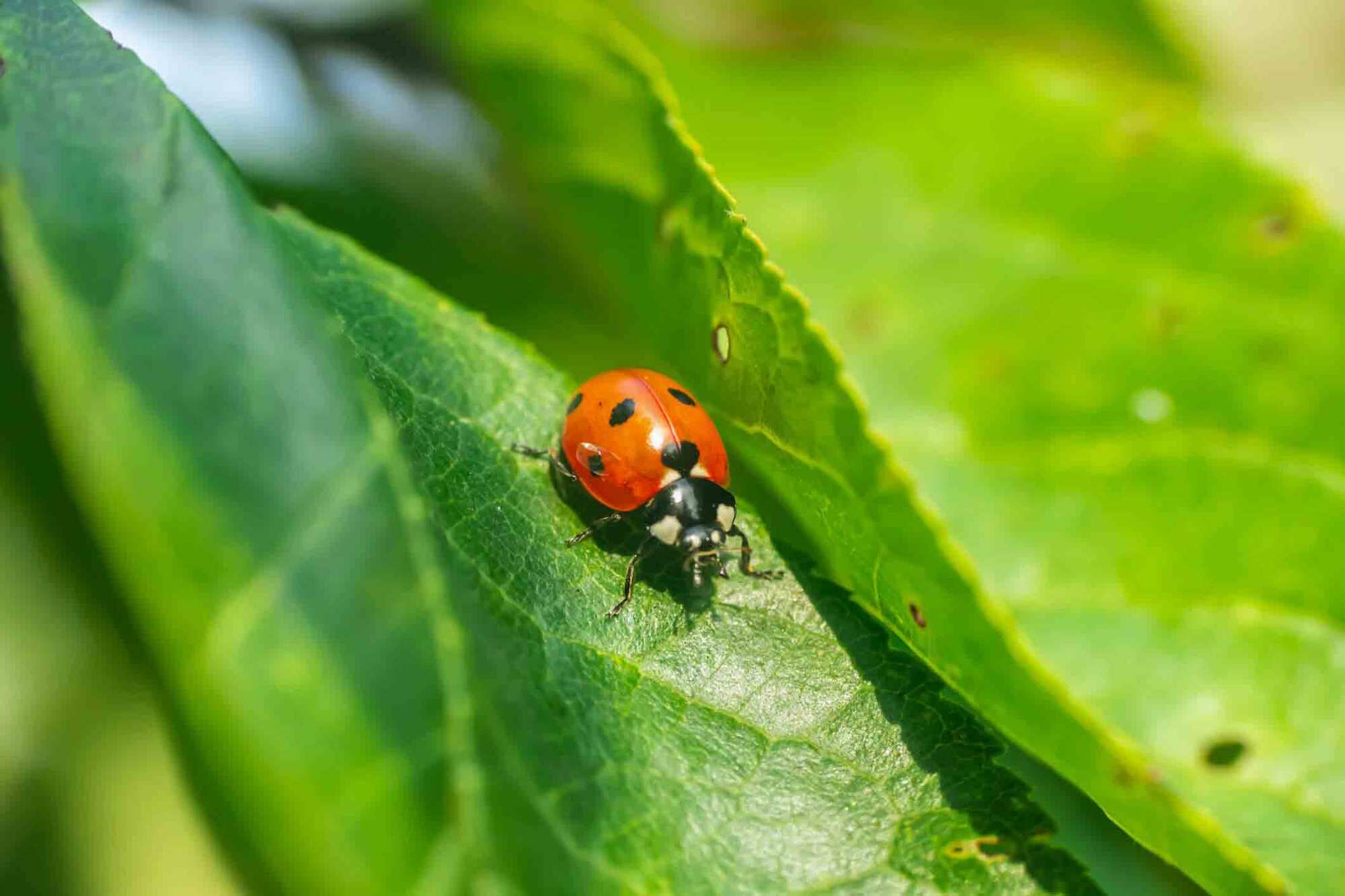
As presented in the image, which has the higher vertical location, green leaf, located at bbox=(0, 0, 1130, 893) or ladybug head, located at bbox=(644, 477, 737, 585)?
ladybug head, located at bbox=(644, 477, 737, 585)

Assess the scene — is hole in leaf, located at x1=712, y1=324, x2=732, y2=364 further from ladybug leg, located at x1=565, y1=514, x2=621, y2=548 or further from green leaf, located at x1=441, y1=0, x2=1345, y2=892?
ladybug leg, located at x1=565, y1=514, x2=621, y2=548

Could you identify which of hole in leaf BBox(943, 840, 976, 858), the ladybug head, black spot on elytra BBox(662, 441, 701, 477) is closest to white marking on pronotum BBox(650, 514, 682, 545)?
the ladybug head

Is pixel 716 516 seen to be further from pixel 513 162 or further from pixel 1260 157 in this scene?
pixel 1260 157

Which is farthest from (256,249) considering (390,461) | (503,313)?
(503,313)

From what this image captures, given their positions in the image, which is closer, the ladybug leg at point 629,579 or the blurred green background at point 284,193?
the ladybug leg at point 629,579

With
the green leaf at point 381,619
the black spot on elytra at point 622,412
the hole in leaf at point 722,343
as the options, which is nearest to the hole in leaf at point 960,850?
the green leaf at point 381,619

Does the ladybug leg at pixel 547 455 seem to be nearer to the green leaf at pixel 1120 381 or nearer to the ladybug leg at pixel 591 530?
the ladybug leg at pixel 591 530
